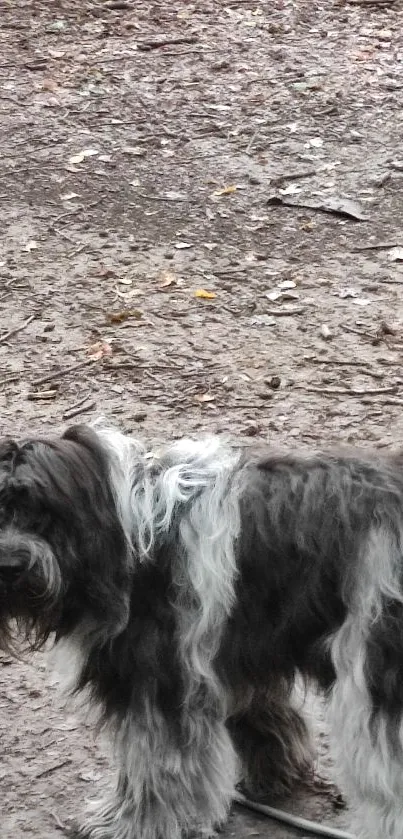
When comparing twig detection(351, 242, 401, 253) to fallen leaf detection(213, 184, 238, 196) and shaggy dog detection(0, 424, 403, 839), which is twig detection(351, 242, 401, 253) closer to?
fallen leaf detection(213, 184, 238, 196)

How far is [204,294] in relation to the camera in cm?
740

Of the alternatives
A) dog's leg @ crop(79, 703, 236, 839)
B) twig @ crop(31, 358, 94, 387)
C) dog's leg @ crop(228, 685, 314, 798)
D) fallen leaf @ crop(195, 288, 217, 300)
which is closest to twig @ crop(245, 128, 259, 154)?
fallen leaf @ crop(195, 288, 217, 300)

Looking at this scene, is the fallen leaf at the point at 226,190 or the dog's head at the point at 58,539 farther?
the fallen leaf at the point at 226,190

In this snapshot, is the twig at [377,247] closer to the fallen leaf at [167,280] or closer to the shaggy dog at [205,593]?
the fallen leaf at [167,280]

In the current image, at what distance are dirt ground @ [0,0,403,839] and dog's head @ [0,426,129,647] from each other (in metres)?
0.98

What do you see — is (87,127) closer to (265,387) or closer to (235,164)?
(235,164)

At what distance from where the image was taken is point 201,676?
3631 mm

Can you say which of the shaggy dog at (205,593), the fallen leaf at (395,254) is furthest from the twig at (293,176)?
the shaggy dog at (205,593)

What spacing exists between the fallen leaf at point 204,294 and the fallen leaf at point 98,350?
660 mm

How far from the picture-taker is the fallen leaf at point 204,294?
738cm

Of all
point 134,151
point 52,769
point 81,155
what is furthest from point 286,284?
point 52,769

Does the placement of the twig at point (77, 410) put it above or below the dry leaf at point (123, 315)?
above

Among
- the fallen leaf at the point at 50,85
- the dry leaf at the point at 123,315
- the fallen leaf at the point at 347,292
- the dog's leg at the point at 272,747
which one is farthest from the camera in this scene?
the fallen leaf at the point at 50,85

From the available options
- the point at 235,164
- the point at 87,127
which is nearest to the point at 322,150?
the point at 235,164
